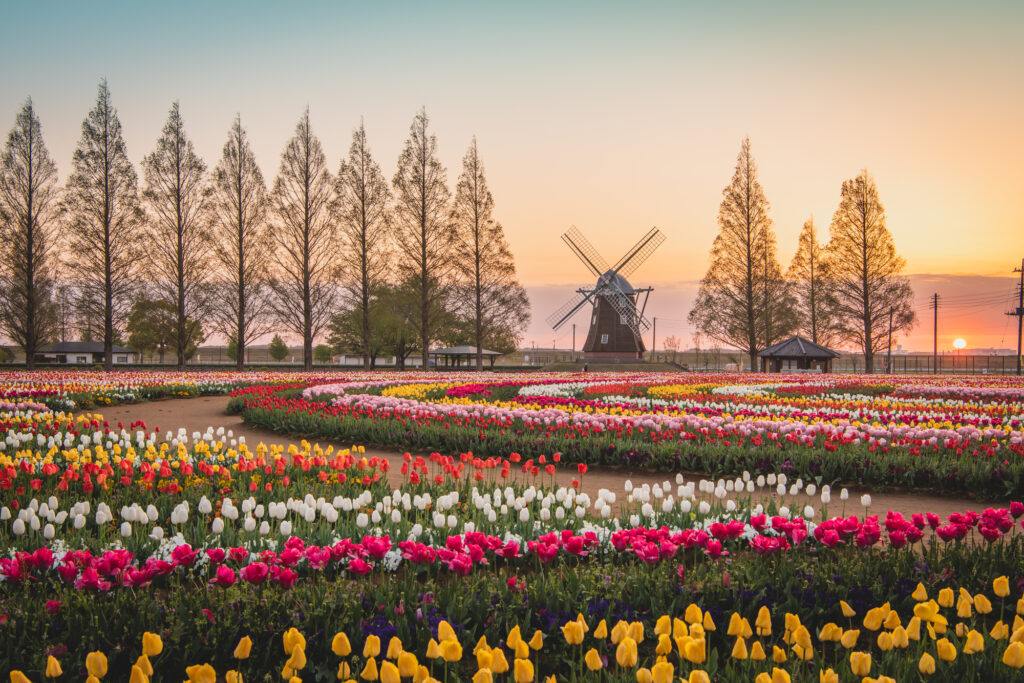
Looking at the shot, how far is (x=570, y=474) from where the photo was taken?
26.7 feet

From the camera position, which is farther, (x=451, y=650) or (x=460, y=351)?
(x=460, y=351)

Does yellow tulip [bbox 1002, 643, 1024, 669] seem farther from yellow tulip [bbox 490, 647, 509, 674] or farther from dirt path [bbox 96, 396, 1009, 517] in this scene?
dirt path [bbox 96, 396, 1009, 517]

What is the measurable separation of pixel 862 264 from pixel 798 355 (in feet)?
21.8

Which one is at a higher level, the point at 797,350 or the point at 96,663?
the point at 797,350

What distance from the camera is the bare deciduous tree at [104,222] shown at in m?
29.2

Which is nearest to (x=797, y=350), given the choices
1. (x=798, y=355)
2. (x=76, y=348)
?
(x=798, y=355)

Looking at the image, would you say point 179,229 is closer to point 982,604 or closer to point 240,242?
point 240,242

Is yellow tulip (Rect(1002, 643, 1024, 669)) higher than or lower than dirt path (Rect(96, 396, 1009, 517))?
higher

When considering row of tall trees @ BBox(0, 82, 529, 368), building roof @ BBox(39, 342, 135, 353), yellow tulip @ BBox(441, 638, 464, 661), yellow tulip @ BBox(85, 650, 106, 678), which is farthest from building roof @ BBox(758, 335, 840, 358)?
building roof @ BBox(39, 342, 135, 353)

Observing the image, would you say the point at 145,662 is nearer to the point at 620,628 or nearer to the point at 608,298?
the point at 620,628

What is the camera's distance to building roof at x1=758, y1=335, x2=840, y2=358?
37625 mm

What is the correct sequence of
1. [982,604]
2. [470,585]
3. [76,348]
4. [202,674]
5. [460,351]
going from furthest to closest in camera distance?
1. [76,348]
2. [460,351]
3. [470,585]
4. [982,604]
5. [202,674]

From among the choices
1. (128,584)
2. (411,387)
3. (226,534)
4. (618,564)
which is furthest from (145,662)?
(411,387)

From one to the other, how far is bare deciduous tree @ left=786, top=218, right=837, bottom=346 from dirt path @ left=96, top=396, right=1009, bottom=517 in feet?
117
